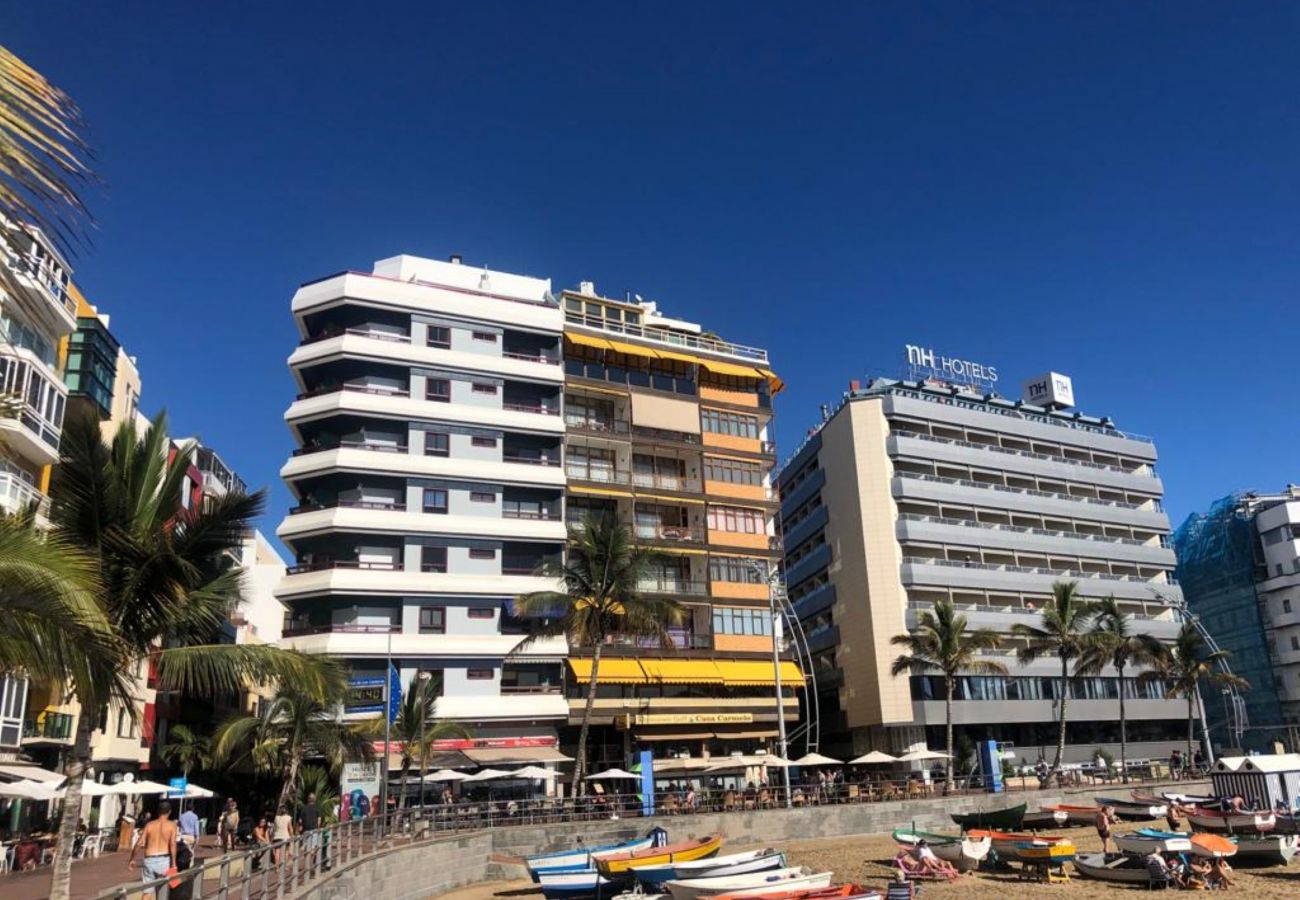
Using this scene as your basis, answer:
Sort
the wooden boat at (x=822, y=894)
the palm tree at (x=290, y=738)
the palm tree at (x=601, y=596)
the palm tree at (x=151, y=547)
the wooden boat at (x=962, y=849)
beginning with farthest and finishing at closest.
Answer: the palm tree at (x=601, y=596), the palm tree at (x=290, y=738), the wooden boat at (x=962, y=849), the wooden boat at (x=822, y=894), the palm tree at (x=151, y=547)

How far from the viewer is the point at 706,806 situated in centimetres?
4422

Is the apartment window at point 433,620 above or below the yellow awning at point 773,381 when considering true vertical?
below

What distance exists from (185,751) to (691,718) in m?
25.6

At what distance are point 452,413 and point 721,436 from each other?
1750 centimetres

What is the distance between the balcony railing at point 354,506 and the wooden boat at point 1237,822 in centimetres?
3811

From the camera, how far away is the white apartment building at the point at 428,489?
1982 inches

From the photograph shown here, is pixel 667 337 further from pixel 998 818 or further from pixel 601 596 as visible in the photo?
pixel 998 818

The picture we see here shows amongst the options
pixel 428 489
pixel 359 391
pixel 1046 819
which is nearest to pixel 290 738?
pixel 428 489

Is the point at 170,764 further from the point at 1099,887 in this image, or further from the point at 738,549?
the point at 1099,887

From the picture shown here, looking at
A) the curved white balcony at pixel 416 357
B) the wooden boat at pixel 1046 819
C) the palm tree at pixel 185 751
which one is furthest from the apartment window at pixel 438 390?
the wooden boat at pixel 1046 819

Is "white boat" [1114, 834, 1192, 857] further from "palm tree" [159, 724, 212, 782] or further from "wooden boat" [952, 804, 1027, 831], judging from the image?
"palm tree" [159, 724, 212, 782]

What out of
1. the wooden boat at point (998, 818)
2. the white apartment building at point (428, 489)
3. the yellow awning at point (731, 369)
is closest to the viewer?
the wooden boat at point (998, 818)

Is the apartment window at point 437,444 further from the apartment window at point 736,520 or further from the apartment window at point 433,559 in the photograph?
the apartment window at point 736,520

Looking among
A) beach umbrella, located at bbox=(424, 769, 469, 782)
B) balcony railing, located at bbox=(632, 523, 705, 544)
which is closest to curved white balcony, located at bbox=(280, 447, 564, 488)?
balcony railing, located at bbox=(632, 523, 705, 544)
